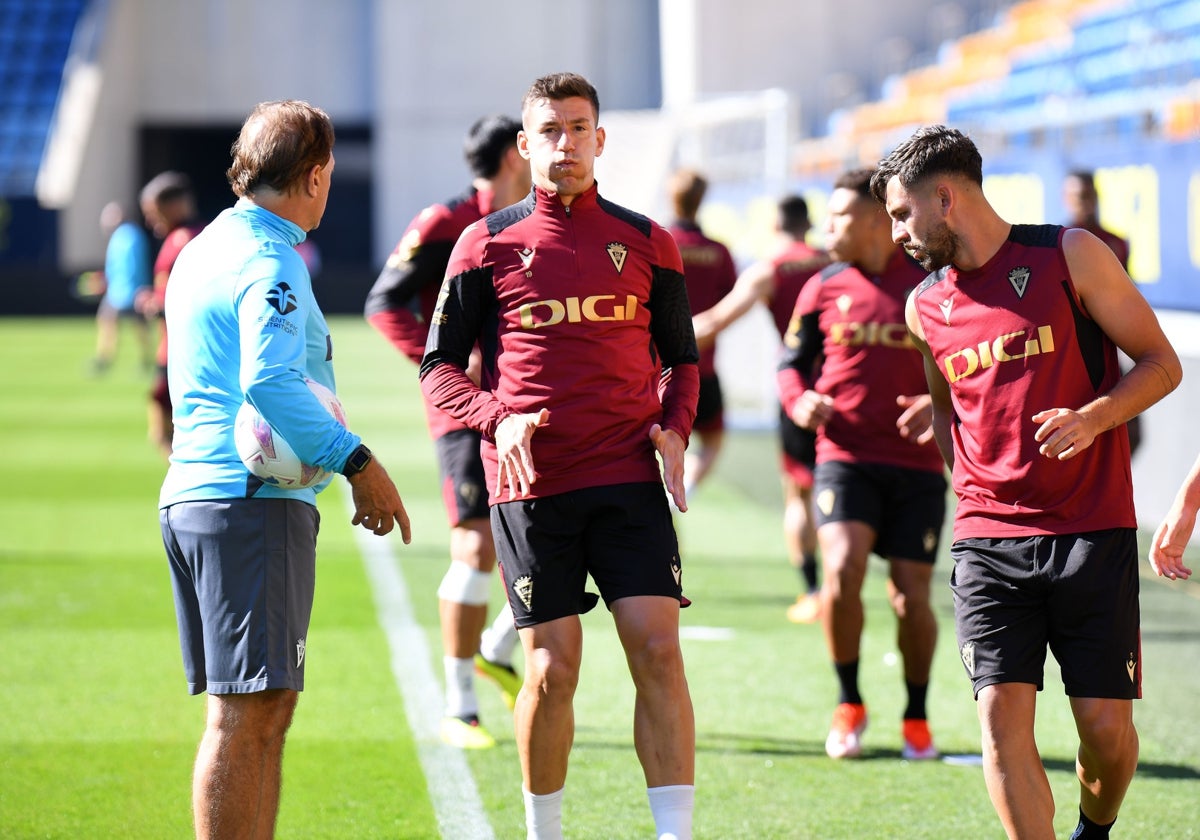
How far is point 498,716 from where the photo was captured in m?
6.47

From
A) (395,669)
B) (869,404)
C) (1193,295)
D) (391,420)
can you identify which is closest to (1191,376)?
(1193,295)

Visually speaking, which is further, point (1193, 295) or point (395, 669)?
point (1193, 295)

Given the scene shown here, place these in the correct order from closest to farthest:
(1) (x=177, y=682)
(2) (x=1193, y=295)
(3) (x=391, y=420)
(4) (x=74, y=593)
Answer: (1) (x=177, y=682) < (4) (x=74, y=593) < (2) (x=1193, y=295) < (3) (x=391, y=420)

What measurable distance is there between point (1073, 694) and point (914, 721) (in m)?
1.89

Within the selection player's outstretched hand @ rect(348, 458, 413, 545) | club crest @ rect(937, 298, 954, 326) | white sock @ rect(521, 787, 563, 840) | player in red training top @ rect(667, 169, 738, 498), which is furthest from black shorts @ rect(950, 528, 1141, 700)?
player in red training top @ rect(667, 169, 738, 498)

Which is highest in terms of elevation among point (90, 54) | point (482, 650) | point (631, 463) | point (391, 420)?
point (90, 54)

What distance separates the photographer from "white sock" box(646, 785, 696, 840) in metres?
4.11

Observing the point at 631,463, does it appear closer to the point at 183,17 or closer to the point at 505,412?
the point at 505,412

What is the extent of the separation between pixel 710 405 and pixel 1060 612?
592 centimetres

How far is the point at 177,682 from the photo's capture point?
6.96 metres

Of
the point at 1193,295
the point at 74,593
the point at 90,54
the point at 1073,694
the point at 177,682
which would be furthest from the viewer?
the point at 90,54

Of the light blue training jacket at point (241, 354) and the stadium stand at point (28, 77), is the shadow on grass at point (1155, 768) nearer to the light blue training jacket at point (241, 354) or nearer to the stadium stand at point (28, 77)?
the light blue training jacket at point (241, 354)

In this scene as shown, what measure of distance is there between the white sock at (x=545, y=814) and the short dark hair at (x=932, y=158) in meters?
1.82

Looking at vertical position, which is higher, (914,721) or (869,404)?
(869,404)
